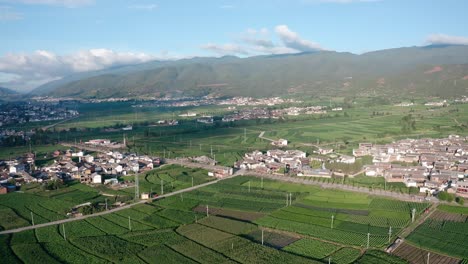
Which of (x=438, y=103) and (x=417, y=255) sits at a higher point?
→ (x=438, y=103)

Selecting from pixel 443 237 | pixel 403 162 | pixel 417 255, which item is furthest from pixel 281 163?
pixel 417 255

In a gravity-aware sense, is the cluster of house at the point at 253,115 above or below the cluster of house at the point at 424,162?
above

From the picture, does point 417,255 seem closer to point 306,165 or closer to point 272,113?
point 306,165

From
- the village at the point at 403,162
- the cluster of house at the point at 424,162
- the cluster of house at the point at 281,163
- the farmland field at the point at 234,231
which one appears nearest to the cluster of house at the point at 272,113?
the cluster of house at the point at 281,163

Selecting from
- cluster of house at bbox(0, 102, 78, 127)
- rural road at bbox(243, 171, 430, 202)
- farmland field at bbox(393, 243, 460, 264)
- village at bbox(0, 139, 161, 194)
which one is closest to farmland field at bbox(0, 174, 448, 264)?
farmland field at bbox(393, 243, 460, 264)

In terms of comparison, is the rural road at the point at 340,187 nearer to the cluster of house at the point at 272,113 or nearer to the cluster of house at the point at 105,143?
the cluster of house at the point at 105,143

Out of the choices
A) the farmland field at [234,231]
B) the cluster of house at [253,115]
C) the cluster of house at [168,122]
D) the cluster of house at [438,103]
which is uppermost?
the cluster of house at [438,103]

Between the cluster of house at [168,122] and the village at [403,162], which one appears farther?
the cluster of house at [168,122]

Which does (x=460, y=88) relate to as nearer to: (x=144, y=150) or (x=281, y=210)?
(x=144, y=150)
